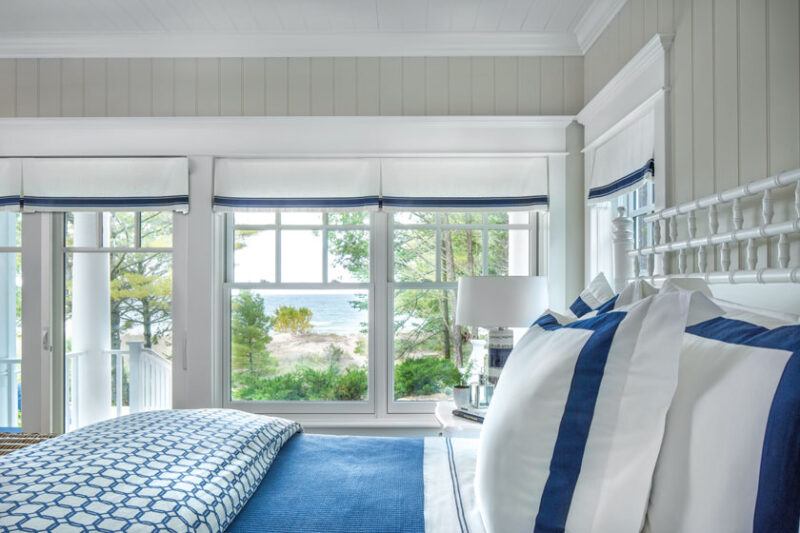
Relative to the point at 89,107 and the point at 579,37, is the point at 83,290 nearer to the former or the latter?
the point at 89,107

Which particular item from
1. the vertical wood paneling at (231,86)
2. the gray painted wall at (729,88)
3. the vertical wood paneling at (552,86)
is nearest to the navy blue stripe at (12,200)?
the vertical wood paneling at (231,86)

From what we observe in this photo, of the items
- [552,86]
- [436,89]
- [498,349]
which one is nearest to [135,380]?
[498,349]

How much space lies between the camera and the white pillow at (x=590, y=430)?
0.81 meters

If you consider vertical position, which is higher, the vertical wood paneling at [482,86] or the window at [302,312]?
the vertical wood paneling at [482,86]

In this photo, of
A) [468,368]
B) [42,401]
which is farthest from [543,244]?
[42,401]

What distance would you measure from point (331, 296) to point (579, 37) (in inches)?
76.2

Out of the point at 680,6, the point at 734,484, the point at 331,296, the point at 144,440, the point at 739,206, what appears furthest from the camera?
the point at 331,296

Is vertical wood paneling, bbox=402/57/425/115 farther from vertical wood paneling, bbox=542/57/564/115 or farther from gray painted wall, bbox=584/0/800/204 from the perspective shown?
gray painted wall, bbox=584/0/800/204

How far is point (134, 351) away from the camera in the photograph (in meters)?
2.90

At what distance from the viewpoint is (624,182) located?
2150 millimetres

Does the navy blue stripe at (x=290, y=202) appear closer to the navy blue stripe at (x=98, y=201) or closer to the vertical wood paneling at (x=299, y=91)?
the navy blue stripe at (x=98, y=201)

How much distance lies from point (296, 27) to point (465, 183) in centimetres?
121

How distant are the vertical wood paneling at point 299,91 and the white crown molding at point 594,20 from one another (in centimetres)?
146

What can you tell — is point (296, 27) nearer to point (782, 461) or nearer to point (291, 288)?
point (291, 288)
